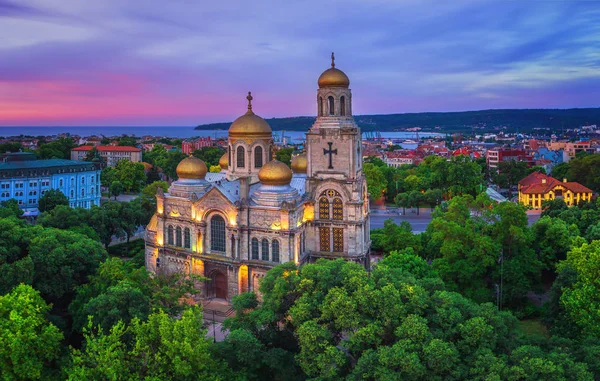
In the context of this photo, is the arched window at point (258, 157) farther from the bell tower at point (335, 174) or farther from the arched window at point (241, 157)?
the bell tower at point (335, 174)

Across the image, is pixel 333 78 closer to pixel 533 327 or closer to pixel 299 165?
pixel 299 165

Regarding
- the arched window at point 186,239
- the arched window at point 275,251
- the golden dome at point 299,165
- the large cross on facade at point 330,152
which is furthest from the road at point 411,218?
the arched window at point 186,239

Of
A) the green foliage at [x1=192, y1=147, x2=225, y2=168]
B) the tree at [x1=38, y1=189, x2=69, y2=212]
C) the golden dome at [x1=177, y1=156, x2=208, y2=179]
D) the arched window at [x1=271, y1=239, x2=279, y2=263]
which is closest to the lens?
the arched window at [x1=271, y1=239, x2=279, y2=263]

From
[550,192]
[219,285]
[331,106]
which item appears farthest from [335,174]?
[550,192]

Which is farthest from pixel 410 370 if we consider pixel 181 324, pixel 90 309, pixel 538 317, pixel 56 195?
pixel 56 195

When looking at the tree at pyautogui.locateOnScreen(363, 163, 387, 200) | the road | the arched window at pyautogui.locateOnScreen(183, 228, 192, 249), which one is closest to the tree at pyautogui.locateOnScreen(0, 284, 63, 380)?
the arched window at pyautogui.locateOnScreen(183, 228, 192, 249)

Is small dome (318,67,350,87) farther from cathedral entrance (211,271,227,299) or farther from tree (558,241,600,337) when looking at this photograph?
tree (558,241,600,337)
